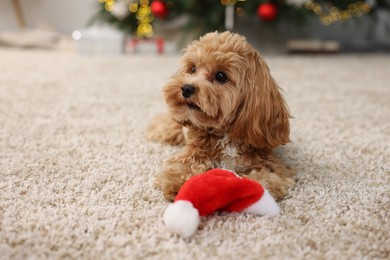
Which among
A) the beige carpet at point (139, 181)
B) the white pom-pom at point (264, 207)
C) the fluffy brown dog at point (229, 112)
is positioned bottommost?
the beige carpet at point (139, 181)

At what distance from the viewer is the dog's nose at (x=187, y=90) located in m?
1.23

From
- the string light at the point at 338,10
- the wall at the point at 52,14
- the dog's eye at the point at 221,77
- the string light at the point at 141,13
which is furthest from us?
the wall at the point at 52,14

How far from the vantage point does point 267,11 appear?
11.9ft

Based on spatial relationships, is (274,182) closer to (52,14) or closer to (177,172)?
(177,172)

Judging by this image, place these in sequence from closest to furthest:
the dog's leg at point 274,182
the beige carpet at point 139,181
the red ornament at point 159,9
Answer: the beige carpet at point 139,181, the dog's leg at point 274,182, the red ornament at point 159,9

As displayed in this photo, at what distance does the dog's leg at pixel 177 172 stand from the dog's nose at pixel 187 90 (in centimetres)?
21

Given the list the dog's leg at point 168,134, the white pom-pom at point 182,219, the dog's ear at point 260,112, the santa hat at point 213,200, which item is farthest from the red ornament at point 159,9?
the white pom-pom at point 182,219

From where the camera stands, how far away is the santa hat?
93cm

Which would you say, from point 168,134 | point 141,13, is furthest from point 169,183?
point 141,13

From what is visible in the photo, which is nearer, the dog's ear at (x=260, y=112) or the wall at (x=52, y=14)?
the dog's ear at (x=260, y=112)

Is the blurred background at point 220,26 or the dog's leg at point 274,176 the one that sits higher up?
the blurred background at point 220,26

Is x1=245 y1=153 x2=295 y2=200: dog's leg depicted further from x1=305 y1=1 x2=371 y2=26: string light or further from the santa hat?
x1=305 y1=1 x2=371 y2=26: string light

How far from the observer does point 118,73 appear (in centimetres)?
299

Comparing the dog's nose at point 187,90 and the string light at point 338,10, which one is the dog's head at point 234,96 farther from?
the string light at point 338,10
